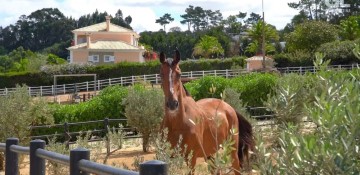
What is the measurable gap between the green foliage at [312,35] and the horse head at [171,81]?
59.6 m

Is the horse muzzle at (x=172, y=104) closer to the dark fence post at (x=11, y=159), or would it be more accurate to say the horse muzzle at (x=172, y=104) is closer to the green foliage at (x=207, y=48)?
the dark fence post at (x=11, y=159)

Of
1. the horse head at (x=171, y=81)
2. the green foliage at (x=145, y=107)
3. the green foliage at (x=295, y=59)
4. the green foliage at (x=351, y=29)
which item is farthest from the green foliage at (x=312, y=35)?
the horse head at (x=171, y=81)

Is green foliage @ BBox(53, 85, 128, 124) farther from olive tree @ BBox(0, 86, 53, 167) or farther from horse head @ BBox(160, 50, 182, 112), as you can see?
horse head @ BBox(160, 50, 182, 112)

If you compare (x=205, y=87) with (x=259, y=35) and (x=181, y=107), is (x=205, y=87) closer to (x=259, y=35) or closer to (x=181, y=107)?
(x=181, y=107)

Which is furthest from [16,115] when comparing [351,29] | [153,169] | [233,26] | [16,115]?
[233,26]

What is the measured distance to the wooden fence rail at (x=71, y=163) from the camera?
319 cm

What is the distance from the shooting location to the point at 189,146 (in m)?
9.04

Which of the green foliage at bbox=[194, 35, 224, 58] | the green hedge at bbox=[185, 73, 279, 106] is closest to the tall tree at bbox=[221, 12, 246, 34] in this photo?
the green foliage at bbox=[194, 35, 224, 58]

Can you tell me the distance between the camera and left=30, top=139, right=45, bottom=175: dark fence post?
5.88 m

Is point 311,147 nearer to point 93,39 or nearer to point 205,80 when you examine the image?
point 205,80

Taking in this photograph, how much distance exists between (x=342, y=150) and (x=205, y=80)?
25.2m

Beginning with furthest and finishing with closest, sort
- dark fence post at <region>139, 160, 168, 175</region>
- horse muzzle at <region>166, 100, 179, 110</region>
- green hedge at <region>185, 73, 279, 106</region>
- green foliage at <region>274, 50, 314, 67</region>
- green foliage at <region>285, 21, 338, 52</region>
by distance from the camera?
1. green foliage at <region>285, 21, 338, 52</region>
2. green foliage at <region>274, 50, 314, 67</region>
3. green hedge at <region>185, 73, 279, 106</region>
4. horse muzzle at <region>166, 100, 179, 110</region>
5. dark fence post at <region>139, 160, 168, 175</region>

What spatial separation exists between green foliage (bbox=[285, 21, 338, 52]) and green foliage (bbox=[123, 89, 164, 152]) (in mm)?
49781

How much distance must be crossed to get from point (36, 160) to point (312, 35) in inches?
2507
